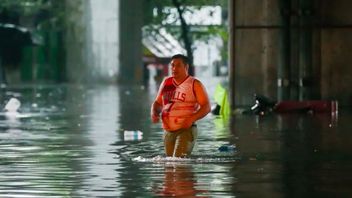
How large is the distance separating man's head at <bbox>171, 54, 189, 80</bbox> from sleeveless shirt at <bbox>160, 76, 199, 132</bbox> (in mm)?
86

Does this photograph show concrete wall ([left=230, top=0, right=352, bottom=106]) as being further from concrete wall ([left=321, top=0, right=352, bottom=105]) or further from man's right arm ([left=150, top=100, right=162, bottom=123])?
man's right arm ([left=150, top=100, right=162, bottom=123])

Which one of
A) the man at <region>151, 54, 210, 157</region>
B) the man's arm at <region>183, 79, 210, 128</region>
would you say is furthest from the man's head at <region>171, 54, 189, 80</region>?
the man's arm at <region>183, 79, 210, 128</region>

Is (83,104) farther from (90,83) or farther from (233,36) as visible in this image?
(90,83)

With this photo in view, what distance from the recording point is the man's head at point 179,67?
54.2 feet

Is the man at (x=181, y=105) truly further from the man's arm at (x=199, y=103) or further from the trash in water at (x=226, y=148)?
the trash in water at (x=226, y=148)

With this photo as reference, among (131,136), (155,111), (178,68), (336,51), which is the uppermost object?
(178,68)

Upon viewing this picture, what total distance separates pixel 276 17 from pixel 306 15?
87cm

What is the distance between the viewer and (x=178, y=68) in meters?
16.6

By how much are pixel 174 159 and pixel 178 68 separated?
123cm

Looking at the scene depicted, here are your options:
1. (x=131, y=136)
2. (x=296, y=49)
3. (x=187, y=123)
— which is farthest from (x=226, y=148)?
(x=296, y=49)

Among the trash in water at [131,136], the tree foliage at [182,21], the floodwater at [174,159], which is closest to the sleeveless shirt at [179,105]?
the floodwater at [174,159]

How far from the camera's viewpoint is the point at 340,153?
740 inches

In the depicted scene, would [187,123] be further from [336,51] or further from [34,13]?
[34,13]

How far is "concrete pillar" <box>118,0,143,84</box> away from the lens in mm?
70000
